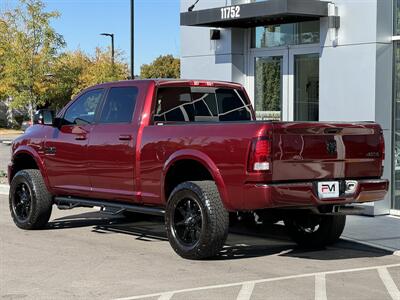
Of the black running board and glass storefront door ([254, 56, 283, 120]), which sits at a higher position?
glass storefront door ([254, 56, 283, 120])

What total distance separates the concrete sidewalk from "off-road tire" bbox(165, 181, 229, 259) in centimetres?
244

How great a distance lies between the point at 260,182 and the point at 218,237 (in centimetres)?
86

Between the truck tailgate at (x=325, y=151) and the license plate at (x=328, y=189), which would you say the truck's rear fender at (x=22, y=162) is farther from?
the license plate at (x=328, y=189)

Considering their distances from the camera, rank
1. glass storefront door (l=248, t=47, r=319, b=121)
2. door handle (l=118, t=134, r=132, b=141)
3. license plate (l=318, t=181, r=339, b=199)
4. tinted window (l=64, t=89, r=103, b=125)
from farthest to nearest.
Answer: glass storefront door (l=248, t=47, r=319, b=121) < tinted window (l=64, t=89, r=103, b=125) < door handle (l=118, t=134, r=132, b=141) < license plate (l=318, t=181, r=339, b=199)

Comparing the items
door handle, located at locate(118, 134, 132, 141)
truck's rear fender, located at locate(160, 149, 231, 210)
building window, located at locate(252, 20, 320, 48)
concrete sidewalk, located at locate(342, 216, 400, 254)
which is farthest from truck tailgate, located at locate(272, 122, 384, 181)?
building window, located at locate(252, 20, 320, 48)

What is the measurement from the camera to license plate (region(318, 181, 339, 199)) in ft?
24.2

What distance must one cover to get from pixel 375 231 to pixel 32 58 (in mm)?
15516

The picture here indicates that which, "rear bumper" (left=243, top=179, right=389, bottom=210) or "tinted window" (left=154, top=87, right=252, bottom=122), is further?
"tinted window" (left=154, top=87, right=252, bottom=122)

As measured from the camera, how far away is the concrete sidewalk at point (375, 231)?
908 cm

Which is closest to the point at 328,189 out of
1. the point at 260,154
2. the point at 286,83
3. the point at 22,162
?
the point at 260,154

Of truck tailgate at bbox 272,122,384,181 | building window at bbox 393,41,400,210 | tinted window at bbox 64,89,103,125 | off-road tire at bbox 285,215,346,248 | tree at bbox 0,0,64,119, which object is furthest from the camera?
tree at bbox 0,0,64,119

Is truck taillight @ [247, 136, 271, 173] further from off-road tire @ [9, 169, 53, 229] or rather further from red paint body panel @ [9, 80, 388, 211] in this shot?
off-road tire @ [9, 169, 53, 229]

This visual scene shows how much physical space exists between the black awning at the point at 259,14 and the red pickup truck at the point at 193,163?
2.84m

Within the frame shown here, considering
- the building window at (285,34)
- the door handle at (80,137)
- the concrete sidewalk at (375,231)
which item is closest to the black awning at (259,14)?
the building window at (285,34)
